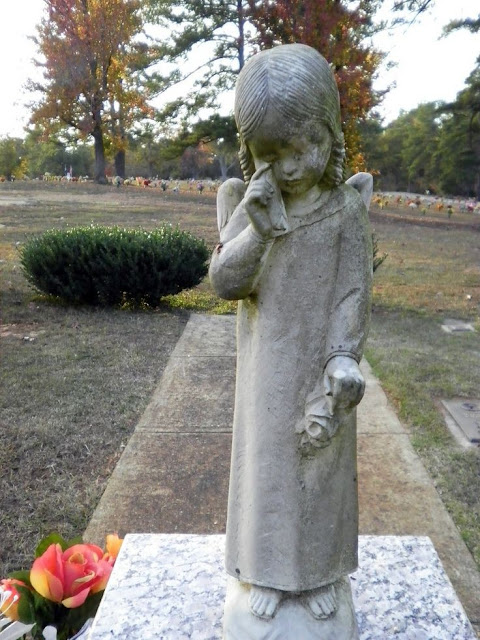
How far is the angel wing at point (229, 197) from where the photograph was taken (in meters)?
1.75

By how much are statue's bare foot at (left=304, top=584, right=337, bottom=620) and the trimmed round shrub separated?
6514 mm

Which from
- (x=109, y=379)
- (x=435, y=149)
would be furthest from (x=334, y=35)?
(x=435, y=149)

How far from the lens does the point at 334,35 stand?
32.0ft

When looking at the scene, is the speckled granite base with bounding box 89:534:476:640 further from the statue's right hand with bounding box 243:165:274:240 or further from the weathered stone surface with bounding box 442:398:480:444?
the weathered stone surface with bounding box 442:398:480:444

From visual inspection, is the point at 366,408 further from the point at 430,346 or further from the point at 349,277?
the point at 349,277

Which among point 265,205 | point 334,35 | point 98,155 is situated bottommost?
point 98,155

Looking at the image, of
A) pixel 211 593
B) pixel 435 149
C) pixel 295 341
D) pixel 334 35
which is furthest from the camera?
pixel 435 149

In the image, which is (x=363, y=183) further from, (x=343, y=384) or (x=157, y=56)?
(x=157, y=56)

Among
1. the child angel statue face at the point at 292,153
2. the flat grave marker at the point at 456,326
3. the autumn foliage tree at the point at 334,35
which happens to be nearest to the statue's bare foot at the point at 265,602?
the child angel statue face at the point at 292,153

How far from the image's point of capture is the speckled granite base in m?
2.02

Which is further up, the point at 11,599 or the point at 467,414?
the point at 11,599

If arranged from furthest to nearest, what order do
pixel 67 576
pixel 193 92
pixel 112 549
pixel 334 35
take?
pixel 193 92 → pixel 334 35 → pixel 112 549 → pixel 67 576

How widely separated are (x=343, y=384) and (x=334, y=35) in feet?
30.9

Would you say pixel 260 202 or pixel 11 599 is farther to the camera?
pixel 11 599
